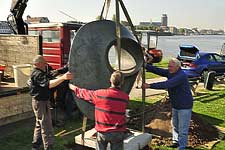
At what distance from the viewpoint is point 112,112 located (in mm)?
4211

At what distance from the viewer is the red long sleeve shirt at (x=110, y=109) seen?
4.20 m

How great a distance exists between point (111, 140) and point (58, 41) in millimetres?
5367

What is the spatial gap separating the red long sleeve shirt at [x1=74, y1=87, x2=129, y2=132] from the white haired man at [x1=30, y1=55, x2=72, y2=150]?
1313 mm

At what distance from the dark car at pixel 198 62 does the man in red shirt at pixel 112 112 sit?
11.5 meters

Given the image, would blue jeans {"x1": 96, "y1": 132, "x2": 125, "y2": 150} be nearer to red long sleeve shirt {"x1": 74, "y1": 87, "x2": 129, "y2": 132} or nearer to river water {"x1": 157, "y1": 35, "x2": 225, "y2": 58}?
red long sleeve shirt {"x1": 74, "y1": 87, "x2": 129, "y2": 132}

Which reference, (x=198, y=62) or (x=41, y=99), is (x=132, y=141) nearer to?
(x=41, y=99)

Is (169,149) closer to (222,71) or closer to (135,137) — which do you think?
(135,137)

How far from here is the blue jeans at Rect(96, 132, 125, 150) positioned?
14.0 ft

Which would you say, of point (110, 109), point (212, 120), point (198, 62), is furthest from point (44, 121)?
point (198, 62)

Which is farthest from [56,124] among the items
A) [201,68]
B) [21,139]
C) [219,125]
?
[201,68]

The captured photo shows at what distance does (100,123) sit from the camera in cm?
430

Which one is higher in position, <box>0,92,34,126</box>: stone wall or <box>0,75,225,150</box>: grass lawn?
<box>0,92,34,126</box>: stone wall

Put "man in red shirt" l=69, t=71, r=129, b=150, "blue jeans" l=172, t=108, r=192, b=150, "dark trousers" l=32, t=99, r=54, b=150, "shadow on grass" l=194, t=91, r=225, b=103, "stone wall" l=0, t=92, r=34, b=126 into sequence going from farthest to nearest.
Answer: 1. "shadow on grass" l=194, t=91, r=225, b=103
2. "stone wall" l=0, t=92, r=34, b=126
3. "blue jeans" l=172, t=108, r=192, b=150
4. "dark trousers" l=32, t=99, r=54, b=150
5. "man in red shirt" l=69, t=71, r=129, b=150

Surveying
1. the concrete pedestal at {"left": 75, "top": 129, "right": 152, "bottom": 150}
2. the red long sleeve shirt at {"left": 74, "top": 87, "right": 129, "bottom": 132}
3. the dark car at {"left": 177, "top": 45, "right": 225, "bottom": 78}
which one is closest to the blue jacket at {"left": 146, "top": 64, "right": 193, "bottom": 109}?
the concrete pedestal at {"left": 75, "top": 129, "right": 152, "bottom": 150}
